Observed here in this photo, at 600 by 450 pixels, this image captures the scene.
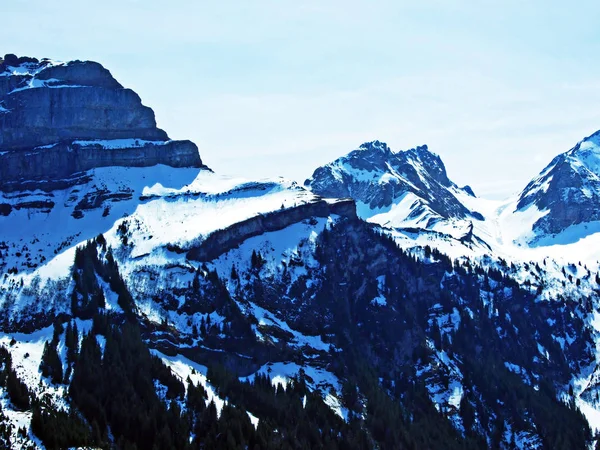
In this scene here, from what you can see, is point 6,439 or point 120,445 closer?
point 6,439

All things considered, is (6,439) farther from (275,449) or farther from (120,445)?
(275,449)

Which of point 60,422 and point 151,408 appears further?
point 151,408

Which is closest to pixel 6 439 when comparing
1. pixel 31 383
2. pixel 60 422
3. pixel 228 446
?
pixel 60 422

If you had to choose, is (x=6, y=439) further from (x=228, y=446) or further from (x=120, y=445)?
(x=228, y=446)

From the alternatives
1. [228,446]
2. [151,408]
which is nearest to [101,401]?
[151,408]

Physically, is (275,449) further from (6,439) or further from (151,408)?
(6,439)

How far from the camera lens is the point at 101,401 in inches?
7776

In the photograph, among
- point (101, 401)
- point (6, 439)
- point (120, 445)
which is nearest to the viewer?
point (6, 439)

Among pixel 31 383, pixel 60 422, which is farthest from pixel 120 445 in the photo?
pixel 31 383

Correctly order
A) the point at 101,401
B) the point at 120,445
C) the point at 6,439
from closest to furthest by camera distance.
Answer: the point at 6,439 → the point at 120,445 → the point at 101,401

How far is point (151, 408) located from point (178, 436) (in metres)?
9.79

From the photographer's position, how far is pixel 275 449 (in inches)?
7795

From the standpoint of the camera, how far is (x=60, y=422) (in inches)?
A: 7096

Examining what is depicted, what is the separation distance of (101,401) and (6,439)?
28.5m
